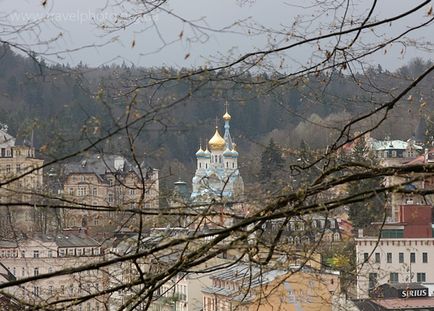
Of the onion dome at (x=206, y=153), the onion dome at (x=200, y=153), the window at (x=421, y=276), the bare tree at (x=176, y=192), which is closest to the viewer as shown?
the bare tree at (x=176, y=192)

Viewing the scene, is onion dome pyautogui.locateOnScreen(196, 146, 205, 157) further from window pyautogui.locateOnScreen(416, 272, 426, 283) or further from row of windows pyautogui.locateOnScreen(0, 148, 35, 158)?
row of windows pyautogui.locateOnScreen(0, 148, 35, 158)

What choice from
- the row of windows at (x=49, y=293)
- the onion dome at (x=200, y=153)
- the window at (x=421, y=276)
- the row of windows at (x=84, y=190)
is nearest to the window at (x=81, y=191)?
the row of windows at (x=84, y=190)

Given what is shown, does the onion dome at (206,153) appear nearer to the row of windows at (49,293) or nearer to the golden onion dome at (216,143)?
the golden onion dome at (216,143)

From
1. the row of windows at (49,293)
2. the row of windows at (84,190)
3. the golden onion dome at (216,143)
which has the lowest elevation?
the row of windows at (49,293)

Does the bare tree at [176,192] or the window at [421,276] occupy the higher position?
the bare tree at [176,192]

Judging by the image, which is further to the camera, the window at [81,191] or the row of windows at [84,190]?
the window at [81,191]

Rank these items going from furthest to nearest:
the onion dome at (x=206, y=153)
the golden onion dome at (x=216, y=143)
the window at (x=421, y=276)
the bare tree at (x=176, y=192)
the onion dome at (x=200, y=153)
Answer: the golden onion dome at (x=216, y=143)
the onion dome at (x=206, y=153)
the onion dome at (x=200, y=153)
the window at (x=421, y=276)
the bare tree at (x=176, y=192)

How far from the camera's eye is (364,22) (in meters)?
4.64

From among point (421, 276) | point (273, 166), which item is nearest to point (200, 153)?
point (421, 276)

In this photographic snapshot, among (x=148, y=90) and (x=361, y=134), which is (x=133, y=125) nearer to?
(x=148, y=90)

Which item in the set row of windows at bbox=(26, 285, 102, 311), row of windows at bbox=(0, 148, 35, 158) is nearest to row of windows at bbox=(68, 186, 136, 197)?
row of windows at bbox=(0, 148, 35, 158)

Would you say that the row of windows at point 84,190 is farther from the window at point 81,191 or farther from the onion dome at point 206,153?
the onion dome at point 206,153

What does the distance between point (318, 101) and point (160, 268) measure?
4.64 ft

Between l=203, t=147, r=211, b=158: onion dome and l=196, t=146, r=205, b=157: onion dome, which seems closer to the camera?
l=196, t=146, r=205, b=157: onion dome
